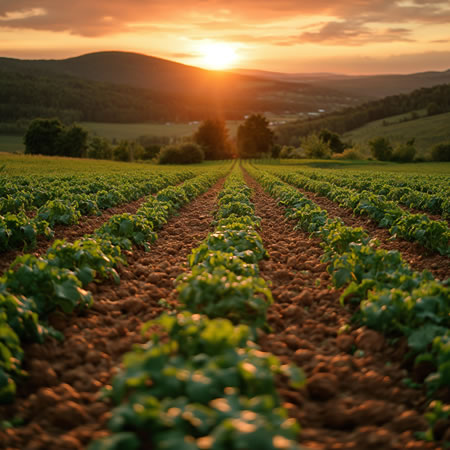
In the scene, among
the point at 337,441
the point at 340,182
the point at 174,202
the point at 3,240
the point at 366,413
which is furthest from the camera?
the point at 340,182

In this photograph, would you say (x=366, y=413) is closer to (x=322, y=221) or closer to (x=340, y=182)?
(x=322, y=221)

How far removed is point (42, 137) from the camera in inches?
3278

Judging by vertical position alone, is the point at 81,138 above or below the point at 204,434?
above

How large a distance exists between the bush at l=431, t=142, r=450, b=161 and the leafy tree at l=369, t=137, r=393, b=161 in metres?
8.47

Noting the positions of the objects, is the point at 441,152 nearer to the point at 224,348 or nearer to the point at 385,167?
the point at 385,167

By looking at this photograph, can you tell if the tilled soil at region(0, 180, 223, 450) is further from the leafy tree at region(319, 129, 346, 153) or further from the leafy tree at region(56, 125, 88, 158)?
the leafy tree at region(319, 129, 346, 153)

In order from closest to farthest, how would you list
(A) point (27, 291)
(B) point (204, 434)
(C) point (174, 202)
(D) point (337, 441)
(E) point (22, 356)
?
(B) point (204, 434)
(D) point (337, 441)
(E) point (22, 356)
(A) point (27, 291)
(C) point (174, 202)

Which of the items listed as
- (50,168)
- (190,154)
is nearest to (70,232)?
(50,168)

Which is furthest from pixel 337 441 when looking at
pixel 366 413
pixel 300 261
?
pixel 300 261

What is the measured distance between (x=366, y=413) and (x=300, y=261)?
16.5ft

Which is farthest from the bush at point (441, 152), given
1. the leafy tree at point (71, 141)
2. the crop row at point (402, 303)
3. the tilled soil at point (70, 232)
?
the crop row at point (402, 303)

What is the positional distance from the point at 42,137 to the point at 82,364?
89520 millimetres

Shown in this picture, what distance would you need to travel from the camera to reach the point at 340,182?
25.6 meters

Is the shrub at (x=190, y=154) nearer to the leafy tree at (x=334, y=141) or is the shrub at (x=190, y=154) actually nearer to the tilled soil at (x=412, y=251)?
the leafy tree at (x=334, y=141)
